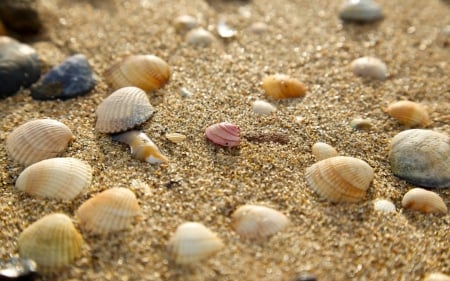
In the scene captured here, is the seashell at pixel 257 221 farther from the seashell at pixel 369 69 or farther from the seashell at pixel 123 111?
the seashell at pixel 369 69

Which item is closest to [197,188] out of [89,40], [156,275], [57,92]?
[156,275]

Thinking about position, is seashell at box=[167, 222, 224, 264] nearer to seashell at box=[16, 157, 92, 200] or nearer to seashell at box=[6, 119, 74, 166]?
seashell at box=[16, 157, 92, 200]

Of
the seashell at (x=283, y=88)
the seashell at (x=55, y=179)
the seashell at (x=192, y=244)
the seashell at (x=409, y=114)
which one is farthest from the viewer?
the seashell at (x=283, y=88)

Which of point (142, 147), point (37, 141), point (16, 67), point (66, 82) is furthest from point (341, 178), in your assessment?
point (16, 67)

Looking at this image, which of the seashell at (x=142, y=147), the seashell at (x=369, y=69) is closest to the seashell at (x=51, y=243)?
the seashell at (x=142, y=147)

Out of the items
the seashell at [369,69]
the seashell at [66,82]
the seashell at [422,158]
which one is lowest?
A: the seashell at [422,158]

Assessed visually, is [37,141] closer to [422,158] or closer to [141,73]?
[141,73]

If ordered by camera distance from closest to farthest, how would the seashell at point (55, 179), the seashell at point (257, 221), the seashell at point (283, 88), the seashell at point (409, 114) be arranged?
1. the seashell at point (257, 221)
2. the seashell at point (55, 179)
3. the seashell at point (409, 114)
4. the seashell at point (283, 88)

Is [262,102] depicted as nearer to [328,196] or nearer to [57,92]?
[328,196]
